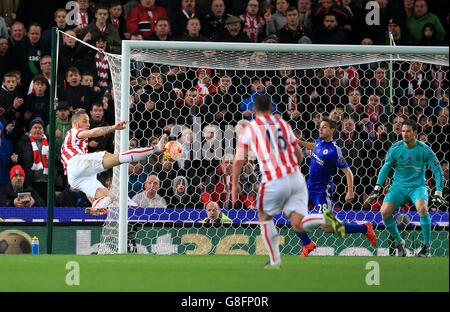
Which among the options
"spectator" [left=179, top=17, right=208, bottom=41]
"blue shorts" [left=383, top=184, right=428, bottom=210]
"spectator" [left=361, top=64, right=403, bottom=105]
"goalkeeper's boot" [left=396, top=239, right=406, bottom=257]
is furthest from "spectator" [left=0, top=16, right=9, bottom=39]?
"goalkeeper's boot" [left=396, top=239, right=406, bottom=257]

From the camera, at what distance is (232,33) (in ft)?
40.8

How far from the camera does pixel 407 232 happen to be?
10055 mm

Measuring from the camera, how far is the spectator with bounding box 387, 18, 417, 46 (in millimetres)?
12930

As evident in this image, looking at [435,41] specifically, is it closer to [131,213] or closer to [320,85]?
[320,85]

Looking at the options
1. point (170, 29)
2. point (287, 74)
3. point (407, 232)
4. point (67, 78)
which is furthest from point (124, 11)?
point (407, 232)

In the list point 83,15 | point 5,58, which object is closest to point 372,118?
point 83,15

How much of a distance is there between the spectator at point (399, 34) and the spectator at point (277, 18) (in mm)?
1828

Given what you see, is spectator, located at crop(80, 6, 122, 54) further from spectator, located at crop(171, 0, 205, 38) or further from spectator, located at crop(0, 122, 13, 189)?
spectator, located at crop(0, 122, 13, 189)

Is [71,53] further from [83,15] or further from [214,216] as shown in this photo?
[214,216]

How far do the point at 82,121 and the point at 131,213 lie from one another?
4.55 ft

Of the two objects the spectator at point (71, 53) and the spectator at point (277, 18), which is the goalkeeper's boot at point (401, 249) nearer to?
the spectator at point (277, 18)

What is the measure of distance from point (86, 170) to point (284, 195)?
10.7 ft

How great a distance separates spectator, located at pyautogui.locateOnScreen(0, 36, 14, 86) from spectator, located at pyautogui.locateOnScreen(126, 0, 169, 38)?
6.60 feet
